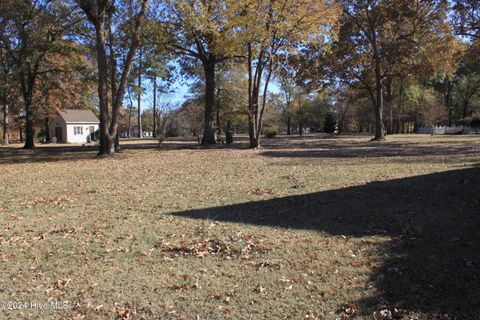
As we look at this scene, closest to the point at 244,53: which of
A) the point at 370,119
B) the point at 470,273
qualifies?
the point at 470,273

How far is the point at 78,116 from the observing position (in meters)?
50.4

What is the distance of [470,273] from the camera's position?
4.40 m

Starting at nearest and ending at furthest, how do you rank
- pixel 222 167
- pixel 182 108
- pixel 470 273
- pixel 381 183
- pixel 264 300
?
pixel 264 300 → pixel 470 273 → pixel 381 183 → pixel 222 167 → pixel 182 108

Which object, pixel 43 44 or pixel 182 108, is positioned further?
pixel 182 108

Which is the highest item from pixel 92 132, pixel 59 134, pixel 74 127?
pixel 74 127

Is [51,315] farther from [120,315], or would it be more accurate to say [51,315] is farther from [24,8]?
[24,8]

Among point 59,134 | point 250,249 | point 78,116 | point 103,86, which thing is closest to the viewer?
point 250,249

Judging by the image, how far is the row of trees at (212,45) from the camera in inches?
762

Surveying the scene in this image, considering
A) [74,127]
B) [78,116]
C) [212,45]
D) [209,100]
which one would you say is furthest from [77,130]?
[212,45]

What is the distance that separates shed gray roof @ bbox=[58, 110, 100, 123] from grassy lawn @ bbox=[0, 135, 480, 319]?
42133 mm

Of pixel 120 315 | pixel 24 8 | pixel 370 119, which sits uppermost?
pixel 24 8

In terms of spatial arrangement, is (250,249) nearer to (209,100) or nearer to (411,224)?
(411,224)

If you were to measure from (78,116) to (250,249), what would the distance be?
5025 centimetres

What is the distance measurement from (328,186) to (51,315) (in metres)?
7.13
